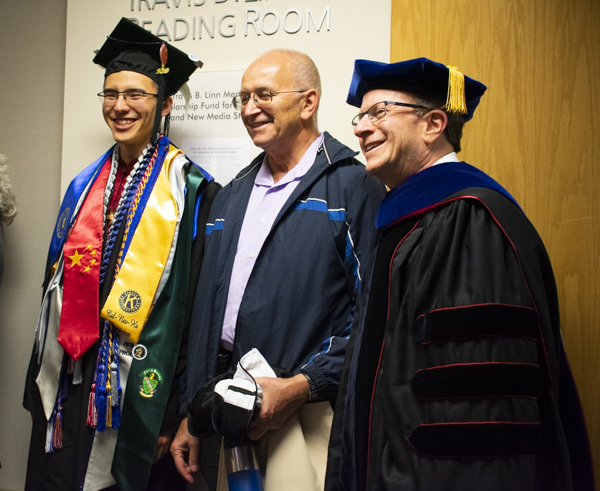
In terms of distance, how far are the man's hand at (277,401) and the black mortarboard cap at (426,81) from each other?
0.86m

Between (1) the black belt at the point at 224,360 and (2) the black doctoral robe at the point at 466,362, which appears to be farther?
(1) the black belt at the point at 224,360

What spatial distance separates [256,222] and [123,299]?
551mm

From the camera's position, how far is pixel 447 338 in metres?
1.17

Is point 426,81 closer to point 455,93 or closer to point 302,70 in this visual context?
point 455,93

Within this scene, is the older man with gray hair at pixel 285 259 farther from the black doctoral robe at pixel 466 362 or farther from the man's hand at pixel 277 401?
the black doctoral robe at pixel 466 362

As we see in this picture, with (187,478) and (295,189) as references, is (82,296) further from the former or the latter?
(295,189)

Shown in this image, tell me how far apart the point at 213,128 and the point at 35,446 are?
4.75 feet

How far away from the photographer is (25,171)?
108 inches

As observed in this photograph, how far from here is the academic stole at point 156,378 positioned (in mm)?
1834

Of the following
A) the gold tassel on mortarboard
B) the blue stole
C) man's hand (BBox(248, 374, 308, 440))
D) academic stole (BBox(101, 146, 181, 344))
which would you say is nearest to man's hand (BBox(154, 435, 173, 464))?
academic stole (BBox(101, 146, 181, 344))

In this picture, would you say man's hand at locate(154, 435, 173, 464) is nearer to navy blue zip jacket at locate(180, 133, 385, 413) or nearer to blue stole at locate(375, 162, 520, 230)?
navy blue zip jacket at locate(180, 133, 385, 413)

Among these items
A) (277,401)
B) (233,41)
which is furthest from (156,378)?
(233,41)

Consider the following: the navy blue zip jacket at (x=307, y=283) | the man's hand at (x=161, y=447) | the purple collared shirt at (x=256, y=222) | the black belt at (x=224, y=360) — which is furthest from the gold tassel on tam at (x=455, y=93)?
the man's hand at (x=161, y=447)

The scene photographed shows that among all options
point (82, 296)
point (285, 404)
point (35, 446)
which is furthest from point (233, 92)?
point (35, 446)
